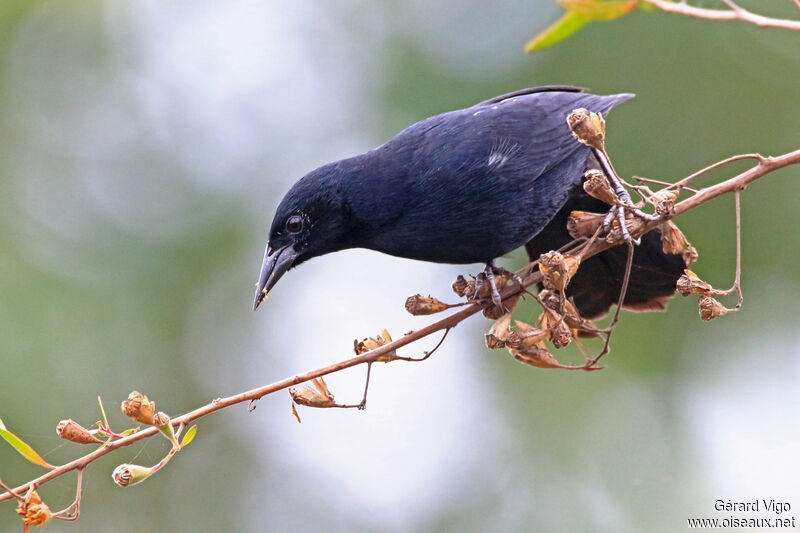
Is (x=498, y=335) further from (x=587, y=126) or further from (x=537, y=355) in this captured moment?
(x=587, y=126)

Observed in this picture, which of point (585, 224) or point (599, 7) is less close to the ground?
point (599, 7)

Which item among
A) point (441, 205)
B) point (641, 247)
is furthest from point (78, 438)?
point (641, 247)

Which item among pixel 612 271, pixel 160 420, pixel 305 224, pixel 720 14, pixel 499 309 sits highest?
pixel 720 14

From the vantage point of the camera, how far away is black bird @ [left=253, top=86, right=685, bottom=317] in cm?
370

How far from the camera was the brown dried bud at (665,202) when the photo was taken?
2.59 metres

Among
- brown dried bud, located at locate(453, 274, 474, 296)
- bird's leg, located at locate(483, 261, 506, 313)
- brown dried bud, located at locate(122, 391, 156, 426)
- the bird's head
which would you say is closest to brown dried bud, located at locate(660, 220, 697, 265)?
bird's leg, located at locate(483, 261, 506, 313)

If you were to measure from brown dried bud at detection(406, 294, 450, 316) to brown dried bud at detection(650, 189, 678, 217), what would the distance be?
72 cm

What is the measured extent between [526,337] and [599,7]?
1.35 metres

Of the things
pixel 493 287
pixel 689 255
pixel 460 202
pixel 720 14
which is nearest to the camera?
pixel 720 14

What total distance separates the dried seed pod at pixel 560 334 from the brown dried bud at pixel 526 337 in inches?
1.1

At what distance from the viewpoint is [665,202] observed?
2594mm

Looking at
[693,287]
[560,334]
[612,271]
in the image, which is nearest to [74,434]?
[560,334]

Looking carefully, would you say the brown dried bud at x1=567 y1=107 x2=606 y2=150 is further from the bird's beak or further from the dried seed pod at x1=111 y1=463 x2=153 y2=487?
the bird's beak

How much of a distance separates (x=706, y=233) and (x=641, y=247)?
2.12 metres
